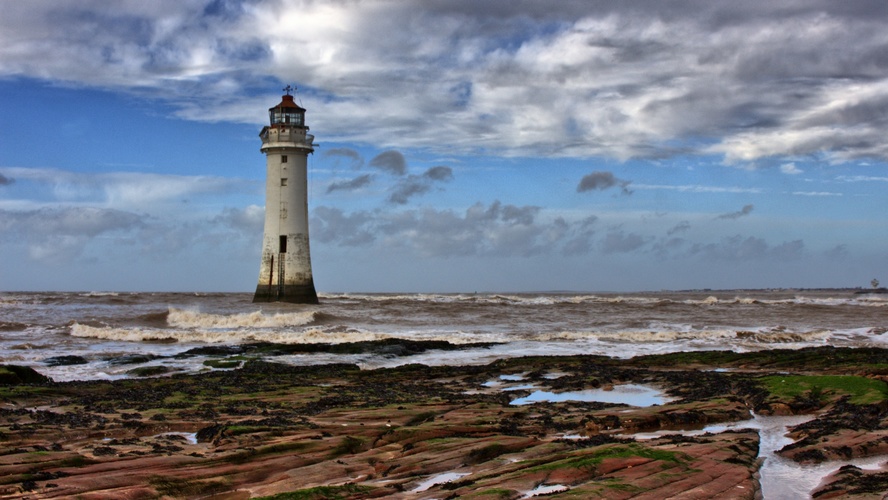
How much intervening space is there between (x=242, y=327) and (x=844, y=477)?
93.1 feet

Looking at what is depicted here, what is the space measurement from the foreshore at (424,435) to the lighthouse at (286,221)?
2259cm

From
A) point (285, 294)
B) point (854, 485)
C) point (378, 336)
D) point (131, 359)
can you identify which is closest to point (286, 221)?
point (285, 294)

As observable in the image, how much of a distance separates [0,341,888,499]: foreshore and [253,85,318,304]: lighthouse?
74.1 feet

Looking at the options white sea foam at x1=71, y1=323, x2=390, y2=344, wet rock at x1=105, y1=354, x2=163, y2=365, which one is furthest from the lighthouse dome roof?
wet rock at x1=105, y1=354, x2=163, y2=365

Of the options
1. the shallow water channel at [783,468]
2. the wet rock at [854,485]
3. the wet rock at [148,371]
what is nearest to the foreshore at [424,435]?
the wet rock at [854,485]

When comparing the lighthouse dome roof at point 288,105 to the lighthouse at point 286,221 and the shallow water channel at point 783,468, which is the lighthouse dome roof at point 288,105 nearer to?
the lighthouse at point 286,221

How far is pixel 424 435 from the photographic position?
8453 mm

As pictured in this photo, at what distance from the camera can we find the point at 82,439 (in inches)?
333

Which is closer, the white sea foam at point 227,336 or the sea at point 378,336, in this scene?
the sea at point 378,336

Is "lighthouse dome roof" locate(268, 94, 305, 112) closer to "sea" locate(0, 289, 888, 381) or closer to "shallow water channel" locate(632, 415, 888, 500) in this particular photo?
"sea" locate(0, 289, 888, 381)

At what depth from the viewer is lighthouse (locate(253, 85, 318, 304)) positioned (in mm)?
37781

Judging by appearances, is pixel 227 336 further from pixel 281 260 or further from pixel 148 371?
pixel 148 371

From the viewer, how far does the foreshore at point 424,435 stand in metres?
6.40

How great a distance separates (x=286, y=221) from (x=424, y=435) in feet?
99.8
